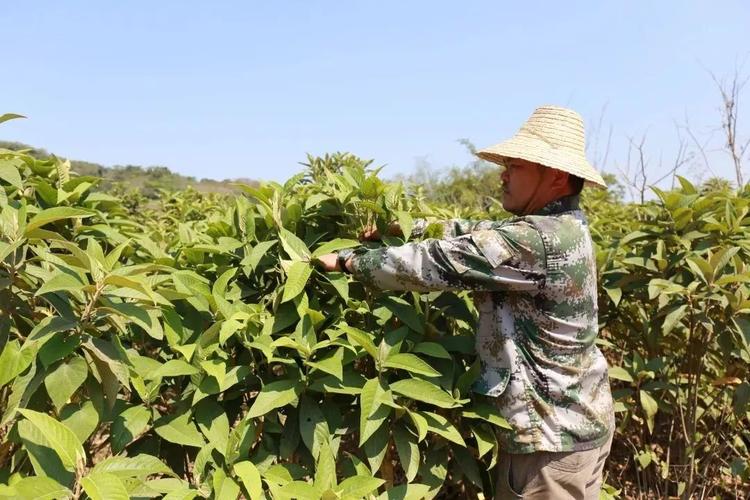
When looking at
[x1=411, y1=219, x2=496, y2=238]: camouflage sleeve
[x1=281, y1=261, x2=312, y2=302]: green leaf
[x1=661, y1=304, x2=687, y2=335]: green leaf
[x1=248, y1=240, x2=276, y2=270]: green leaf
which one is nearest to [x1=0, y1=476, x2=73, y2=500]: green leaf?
[x1=281, y1=261, x2=312, y2=302]: green leaf

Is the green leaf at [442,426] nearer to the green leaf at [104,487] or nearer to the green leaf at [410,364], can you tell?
the green leaf at [410,364]

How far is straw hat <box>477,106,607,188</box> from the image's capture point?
2049mm

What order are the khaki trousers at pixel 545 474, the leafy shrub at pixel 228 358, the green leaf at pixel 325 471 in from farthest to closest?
the khaki trousers at pixel 545 474, the green leaf at pixel 325 471, the leafy shrub at pixel 228 358

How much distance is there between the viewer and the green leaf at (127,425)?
161 centimetres

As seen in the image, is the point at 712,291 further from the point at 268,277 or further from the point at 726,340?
the point at 268,277

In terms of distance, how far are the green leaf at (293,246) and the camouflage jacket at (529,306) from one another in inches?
6.4

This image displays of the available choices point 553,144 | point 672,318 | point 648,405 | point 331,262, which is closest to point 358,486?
point 331,262

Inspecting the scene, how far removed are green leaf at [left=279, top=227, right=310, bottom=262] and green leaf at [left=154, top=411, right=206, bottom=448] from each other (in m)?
0.56

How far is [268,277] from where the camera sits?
213cm

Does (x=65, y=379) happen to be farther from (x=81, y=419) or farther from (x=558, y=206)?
(x=558, y=206)

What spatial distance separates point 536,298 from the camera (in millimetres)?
2008

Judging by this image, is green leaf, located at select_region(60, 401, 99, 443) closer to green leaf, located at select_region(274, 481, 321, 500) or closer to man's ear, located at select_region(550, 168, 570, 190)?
green leaf, located at select_region(274, 481, 321, 500)

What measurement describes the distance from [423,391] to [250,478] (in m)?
0.54

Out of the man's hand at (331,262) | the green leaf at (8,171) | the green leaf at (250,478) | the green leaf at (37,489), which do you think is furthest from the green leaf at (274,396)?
the green leaf at (8,171)
